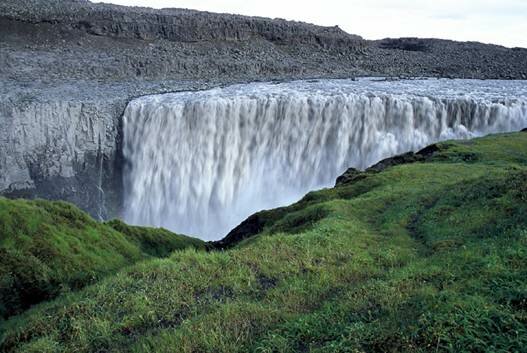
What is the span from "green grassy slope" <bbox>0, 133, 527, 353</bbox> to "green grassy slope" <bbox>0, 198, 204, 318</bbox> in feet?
4.14

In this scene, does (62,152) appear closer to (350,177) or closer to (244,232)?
(244,232)

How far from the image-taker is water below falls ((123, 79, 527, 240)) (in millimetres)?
38000

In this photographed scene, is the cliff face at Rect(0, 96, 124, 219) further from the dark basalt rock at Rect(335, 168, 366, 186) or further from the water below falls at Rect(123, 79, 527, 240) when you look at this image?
the dark basalt rock at Rect(335, 168, 366, 186)

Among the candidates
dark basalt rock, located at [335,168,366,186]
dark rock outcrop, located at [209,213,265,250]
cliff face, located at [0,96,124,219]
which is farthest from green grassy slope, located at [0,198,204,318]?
cliff face, located at [0,96,124,219]

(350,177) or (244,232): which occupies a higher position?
(350,177)

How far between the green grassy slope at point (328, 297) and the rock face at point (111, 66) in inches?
1192

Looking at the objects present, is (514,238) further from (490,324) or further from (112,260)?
(112,260)

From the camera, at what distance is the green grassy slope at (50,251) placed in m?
11.8

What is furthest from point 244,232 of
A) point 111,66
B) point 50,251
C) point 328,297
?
point 111,66

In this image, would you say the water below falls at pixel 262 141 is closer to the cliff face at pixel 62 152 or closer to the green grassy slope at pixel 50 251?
the cliff face at pixel 62 152

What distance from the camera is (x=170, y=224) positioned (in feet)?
124

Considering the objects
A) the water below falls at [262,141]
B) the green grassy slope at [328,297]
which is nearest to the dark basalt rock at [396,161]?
the water below falls at [262,141]

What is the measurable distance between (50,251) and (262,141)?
2794cm

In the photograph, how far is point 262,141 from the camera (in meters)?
39.8
